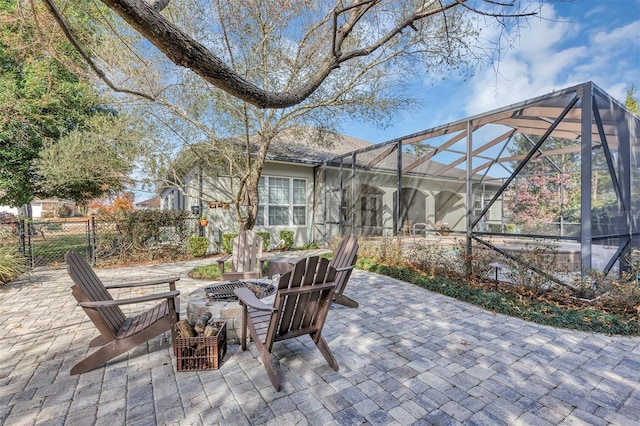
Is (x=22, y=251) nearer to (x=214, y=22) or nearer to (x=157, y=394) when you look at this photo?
(x=214, y=22)

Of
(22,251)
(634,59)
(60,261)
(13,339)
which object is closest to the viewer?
(13,339)

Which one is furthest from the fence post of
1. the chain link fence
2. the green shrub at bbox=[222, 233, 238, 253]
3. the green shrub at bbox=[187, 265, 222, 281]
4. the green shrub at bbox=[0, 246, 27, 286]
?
the green shrub at bbox=[222, 233, 238, 253]

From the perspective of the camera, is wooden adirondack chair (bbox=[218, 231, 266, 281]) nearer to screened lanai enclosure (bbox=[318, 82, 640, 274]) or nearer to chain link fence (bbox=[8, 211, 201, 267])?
screened lanai enclosure (bbox=[318, 82, 640, 274])

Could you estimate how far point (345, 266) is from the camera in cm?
436

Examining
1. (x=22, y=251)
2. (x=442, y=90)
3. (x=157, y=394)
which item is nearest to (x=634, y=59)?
(x=442, y=90)

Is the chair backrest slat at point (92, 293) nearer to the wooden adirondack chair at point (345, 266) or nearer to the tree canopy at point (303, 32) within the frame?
the tree canopy at point (303, 32)

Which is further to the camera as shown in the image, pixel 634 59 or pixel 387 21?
pixel 634 59

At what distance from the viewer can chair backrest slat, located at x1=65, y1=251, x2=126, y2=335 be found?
8.20 ft

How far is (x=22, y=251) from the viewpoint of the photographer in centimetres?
684

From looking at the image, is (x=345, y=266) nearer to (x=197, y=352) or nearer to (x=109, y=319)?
(x=197, y=352)

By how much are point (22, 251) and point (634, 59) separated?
17.5 metres

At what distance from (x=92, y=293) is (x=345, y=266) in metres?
2.98

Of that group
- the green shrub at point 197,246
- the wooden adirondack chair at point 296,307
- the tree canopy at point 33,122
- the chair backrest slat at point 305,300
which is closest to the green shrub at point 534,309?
the wooden adirondack chair at point 296,307

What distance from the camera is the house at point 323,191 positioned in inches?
371
